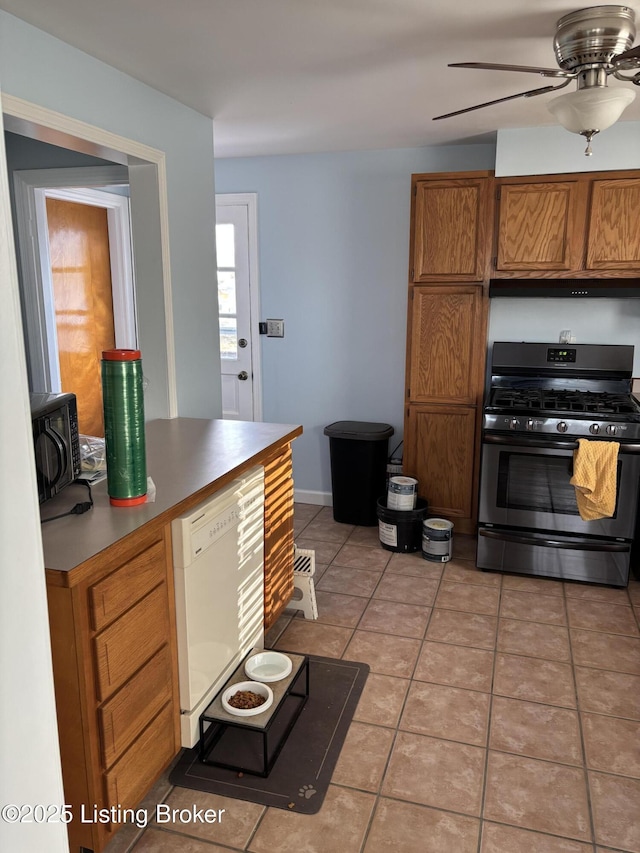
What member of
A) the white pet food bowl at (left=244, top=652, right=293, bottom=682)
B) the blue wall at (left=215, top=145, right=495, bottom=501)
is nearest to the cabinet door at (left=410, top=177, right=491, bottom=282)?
the blue wall at (left=215, top=145, right=495, bottom=501)

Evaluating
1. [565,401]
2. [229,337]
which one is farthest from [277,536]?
[229,337]

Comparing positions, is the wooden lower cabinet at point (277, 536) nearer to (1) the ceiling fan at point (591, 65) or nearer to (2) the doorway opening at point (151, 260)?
(2) the doorway opening at point (151, 260)

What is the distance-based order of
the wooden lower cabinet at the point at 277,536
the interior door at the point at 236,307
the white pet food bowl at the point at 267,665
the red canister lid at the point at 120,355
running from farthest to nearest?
the interior door at the point at 236,307, the wooden lower cabinet at the point at 277,536, the white pet food bowl at the point at 267,665, the red canister lid at the point at 120,355

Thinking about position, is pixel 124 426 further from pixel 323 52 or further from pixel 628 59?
pixel 628 59

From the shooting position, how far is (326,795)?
199cm

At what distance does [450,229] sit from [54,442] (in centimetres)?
265

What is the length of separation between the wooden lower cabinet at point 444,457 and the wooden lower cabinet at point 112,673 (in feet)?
7.67

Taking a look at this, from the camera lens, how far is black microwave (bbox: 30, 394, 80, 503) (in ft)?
5.66

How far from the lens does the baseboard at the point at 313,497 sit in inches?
184

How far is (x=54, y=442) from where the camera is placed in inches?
70.8

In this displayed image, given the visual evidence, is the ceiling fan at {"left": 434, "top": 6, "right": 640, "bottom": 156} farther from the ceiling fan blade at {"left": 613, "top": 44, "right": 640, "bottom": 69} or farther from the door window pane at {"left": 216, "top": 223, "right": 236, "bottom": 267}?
the door window pane at {"left": 216, "top": 223, "right": 236, "bottom": 267}

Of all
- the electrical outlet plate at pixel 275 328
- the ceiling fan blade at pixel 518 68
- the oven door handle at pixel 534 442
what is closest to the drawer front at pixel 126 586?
the ceiling fan blade at pixel 518 68

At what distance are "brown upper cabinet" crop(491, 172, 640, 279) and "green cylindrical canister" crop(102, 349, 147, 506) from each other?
2.51 metres

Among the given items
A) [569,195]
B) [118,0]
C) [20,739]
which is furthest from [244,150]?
[20,739]
